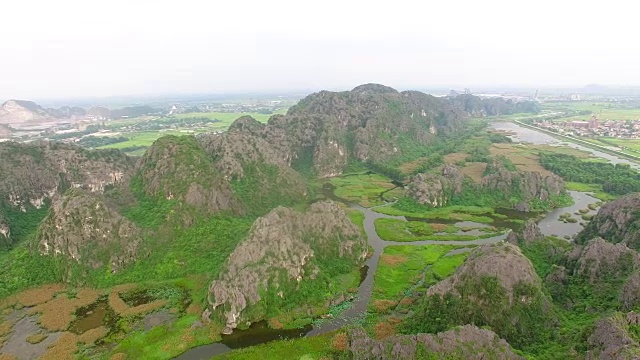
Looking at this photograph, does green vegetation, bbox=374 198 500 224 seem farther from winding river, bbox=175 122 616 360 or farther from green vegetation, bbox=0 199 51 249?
green vegetation, bbox=0 199 51 249

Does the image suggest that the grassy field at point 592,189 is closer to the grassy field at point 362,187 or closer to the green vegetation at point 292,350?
the grassy field at point 362,187

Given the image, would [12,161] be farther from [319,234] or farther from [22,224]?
[319,234]

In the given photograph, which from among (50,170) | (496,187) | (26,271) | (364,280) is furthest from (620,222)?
(50,170)

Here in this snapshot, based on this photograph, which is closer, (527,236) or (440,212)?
(527,236)

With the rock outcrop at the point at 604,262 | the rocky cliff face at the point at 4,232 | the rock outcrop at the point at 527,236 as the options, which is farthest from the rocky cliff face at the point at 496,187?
the rocky cliff face at the point at 4,232

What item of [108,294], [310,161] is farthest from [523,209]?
[108,294]

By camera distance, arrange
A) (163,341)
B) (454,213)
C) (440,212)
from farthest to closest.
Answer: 1. (440,212)
2. (454,213)
3. (163,341)

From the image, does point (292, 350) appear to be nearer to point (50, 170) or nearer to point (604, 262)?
point (604, 262)
